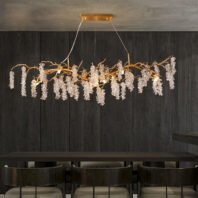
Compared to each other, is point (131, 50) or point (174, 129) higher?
point (131, 50)

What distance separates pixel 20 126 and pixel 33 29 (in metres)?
1.60

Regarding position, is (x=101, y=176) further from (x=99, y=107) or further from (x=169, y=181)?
(x=99, y=107)

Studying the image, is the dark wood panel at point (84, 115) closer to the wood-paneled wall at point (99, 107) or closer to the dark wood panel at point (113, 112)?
the wood-paneled wall at point (99, 107)

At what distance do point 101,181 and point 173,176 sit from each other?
64cm

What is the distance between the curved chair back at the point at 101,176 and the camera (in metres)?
3.97

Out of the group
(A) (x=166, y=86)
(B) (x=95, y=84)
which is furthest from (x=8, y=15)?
(A) (x=166, y=86)

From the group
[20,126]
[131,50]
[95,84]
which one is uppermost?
[131,50]

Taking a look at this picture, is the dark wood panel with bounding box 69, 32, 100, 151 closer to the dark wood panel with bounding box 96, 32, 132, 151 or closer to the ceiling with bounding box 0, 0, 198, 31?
the dark wood panel with bounding box 96, 32, 132, 151

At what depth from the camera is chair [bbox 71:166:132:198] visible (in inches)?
157

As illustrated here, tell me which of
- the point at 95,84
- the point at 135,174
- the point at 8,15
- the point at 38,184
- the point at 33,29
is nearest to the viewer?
the point at 38,184

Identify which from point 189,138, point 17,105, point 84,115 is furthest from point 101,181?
point 17,105

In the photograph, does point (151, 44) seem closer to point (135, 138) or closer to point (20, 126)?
point (135, 138)

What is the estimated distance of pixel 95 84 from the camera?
5.80 metres

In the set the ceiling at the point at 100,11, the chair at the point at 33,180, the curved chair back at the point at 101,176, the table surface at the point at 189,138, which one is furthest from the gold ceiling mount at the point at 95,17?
the curved chair back at the point at 101,176
